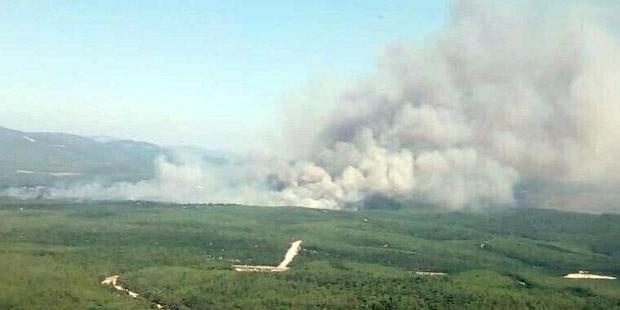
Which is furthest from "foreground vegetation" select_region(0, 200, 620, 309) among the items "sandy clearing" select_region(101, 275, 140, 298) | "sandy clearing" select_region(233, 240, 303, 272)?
"sandy clearing" select_region(233, 240, 303, 272)

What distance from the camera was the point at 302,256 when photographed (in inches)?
3307

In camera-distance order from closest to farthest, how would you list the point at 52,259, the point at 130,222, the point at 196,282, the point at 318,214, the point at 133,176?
the point at 196,282, the point at 52,259, the point at 130,222, the point at 318,214, the point at 133,176

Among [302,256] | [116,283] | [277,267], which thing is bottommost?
[116,283]

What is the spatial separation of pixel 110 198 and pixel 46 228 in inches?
1912

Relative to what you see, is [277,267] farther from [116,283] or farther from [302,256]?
[116,283]

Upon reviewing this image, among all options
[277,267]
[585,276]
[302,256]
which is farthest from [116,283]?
[585,276]

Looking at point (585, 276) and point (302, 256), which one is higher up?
point (302, 256)

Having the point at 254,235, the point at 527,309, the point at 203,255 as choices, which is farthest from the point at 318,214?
the point at 527,309

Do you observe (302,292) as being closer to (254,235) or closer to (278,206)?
(254,235)

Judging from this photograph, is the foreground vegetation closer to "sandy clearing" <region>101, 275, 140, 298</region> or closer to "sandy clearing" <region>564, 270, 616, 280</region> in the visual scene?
"sandy clearing" <region>101, 275, 140, 298</region>

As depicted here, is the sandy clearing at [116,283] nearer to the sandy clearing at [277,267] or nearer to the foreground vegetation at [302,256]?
the foreground vegetation at [302,256]

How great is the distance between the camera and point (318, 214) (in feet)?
376

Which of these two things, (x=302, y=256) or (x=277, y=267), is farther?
(x=302, y=256)

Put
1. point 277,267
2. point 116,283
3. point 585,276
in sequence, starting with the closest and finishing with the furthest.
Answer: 1. point 116,283
2. point 277,267
3. point 585,276
